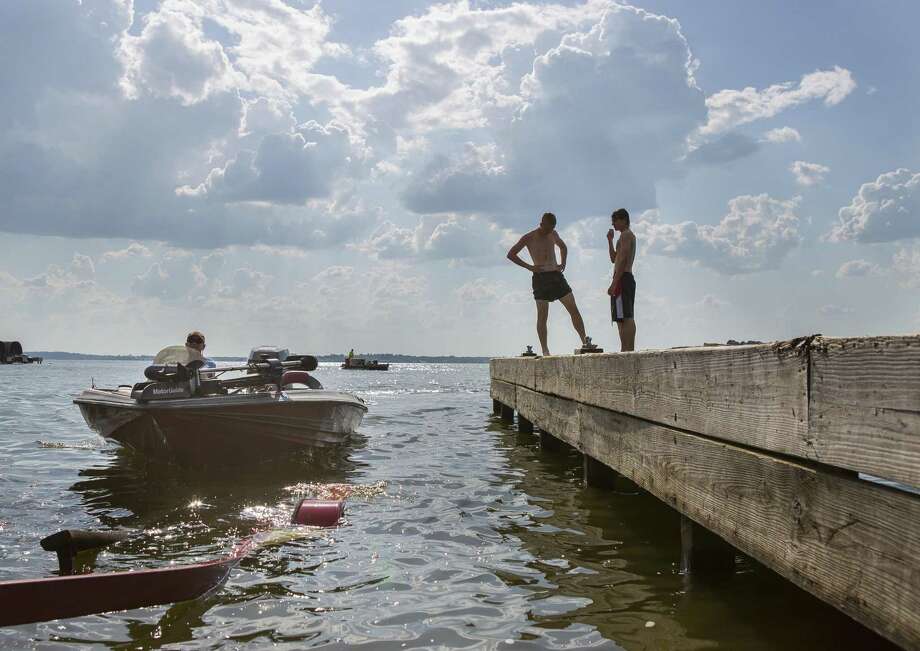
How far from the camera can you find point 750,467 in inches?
141

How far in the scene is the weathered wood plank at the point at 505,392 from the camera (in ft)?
46.8

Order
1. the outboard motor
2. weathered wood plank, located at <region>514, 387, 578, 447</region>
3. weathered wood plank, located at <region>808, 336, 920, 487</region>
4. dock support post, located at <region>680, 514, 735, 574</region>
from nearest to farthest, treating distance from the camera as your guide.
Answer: weathered wood plank, located at <region>808, 336, 920, 487</region>
dock support post, located at <region>680, 514, 735, 574</region>
weathered wood plank, located at <region>514, 387, 578, 447</region>
the outboard motor

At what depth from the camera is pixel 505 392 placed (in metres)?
15.5

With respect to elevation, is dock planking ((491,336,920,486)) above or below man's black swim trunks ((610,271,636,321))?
below

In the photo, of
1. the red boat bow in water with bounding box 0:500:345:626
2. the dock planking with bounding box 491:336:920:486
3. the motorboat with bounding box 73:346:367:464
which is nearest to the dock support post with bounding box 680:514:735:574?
the dock planking with bounding box 491:336:920:486

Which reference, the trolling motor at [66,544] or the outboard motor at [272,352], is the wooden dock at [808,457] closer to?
the trolling motor at [66,544]

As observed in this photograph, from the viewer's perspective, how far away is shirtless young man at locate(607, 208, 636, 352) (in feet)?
28.5

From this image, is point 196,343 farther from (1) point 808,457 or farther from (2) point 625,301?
(1) point 808,457

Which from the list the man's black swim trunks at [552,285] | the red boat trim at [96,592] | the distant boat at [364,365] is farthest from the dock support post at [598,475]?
the distant boat at [364,365]

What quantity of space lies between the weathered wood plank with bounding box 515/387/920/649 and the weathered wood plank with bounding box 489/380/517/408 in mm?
9200

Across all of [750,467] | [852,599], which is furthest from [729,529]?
[852,599]

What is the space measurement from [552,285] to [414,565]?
5963 millimetres

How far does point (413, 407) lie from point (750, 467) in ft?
71.2

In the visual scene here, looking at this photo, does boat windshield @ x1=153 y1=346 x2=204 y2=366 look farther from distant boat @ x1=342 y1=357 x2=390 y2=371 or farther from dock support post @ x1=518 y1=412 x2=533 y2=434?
distant boat @ x1=342 y1=357 x2=390 y2=371
